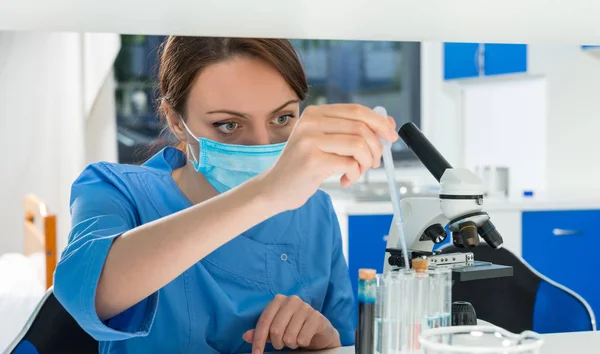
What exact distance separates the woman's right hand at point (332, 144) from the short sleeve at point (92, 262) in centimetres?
26

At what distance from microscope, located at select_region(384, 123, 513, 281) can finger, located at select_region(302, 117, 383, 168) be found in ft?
0.44

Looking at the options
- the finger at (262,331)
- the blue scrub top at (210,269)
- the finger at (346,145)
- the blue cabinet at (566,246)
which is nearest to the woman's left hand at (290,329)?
the finger at (262,331)

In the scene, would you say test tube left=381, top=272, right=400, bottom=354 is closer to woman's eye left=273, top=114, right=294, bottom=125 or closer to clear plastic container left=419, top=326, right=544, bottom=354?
clear plastic container left=419, top=326, right=544, bottom=354

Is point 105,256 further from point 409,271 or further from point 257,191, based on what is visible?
point 409,271

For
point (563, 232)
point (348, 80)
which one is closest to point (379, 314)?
point (563, 232)

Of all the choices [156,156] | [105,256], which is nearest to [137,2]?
[105,256]

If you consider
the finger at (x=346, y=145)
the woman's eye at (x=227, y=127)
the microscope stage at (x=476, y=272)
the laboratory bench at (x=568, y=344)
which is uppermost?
the woman's eye at (x=227, y=127)

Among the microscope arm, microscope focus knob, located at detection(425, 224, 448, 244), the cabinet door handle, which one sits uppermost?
the microscope arm

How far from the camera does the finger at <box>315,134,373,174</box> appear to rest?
74cm

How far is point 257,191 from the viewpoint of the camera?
0.81 metres

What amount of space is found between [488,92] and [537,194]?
2.10 feet

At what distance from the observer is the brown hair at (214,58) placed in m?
1.24

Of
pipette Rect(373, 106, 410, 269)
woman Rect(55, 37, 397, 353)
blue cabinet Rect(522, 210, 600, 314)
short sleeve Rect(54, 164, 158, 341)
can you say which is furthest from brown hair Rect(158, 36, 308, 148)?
blue cabinet Rect(522, 210, 600, 314)

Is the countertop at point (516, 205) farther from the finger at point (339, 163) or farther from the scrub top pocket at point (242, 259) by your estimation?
the finger at point (339, 163)
